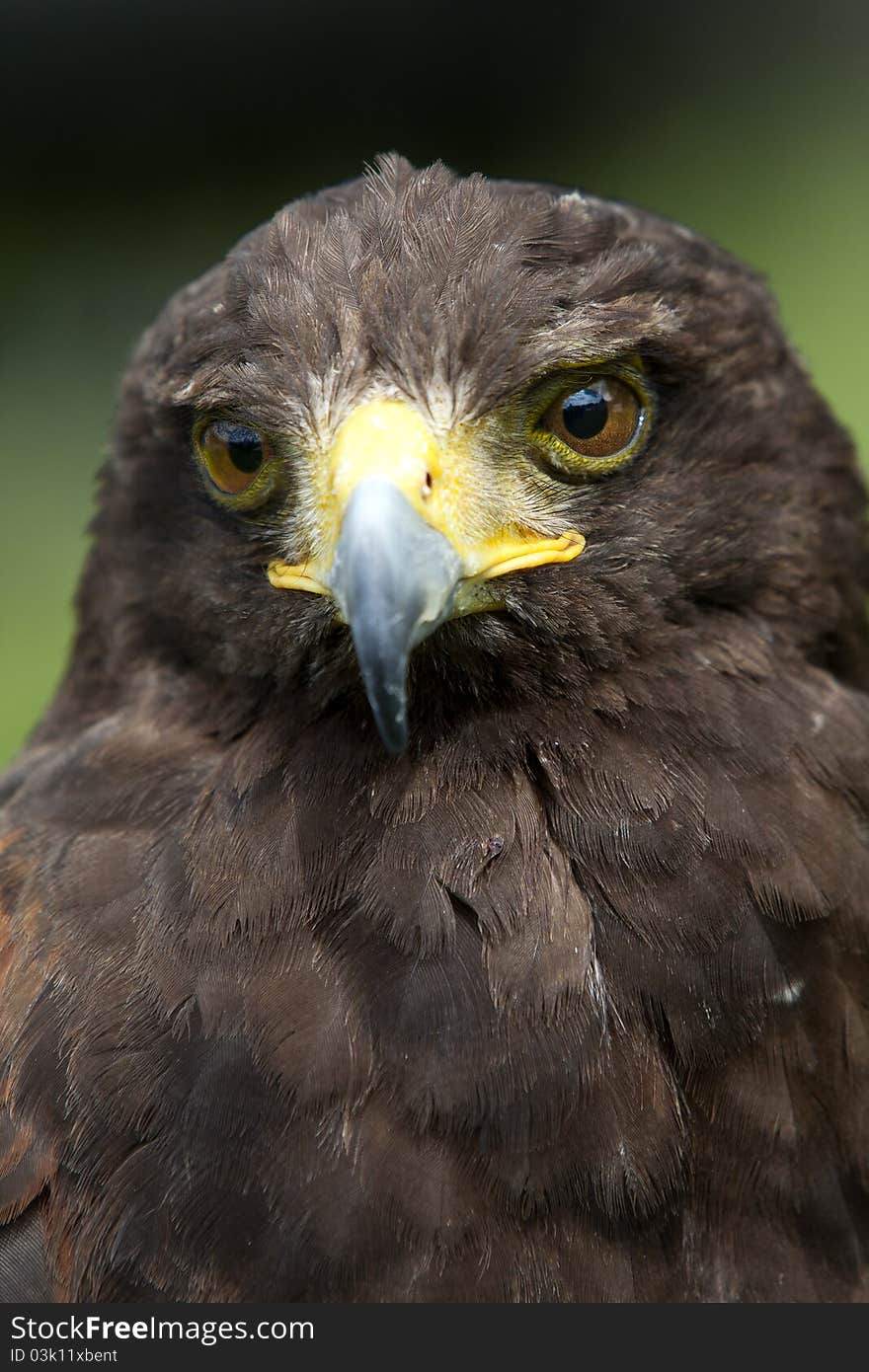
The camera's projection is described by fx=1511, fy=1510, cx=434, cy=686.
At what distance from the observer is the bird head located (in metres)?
2.21

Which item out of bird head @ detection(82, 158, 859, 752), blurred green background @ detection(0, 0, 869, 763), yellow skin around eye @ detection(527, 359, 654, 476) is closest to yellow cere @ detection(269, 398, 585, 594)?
bird head @ detection(82, 158, 859, 752)

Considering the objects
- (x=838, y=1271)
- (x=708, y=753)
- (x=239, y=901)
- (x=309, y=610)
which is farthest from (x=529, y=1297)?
(x=309, y=610)

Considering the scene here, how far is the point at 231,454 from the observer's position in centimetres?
238

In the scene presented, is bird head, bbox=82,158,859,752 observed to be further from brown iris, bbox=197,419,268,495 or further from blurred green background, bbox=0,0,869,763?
blurred green background, bbox=0,0,869,763

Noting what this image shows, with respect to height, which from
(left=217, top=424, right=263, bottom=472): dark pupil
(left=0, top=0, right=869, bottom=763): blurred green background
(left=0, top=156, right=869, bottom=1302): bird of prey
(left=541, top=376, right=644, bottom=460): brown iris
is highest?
(left=0, top=0, right=869, bottom=763): blurred green background

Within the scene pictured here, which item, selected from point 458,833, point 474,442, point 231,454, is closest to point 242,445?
point 231,454

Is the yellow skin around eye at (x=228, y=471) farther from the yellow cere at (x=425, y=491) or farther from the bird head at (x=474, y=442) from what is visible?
the yellow cere at (x=425, y=491)

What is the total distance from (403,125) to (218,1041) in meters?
6.36

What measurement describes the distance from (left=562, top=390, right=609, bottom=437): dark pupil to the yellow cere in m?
0.16

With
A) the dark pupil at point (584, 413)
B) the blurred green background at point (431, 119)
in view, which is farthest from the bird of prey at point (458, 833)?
the blurred green background at point (431, 119)

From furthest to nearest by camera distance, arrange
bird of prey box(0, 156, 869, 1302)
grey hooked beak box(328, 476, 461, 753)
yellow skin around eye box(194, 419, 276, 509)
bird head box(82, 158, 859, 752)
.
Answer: yellow skin around eye box(194, 419, 276, 509) < bird head box(82, 158, 859, 752) < bird of prey box(0, 156, 869, 1302) < grey hooked beak box(328, 476, 461, 753)

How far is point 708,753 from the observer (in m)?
2.31

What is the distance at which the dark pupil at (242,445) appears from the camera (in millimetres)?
2346

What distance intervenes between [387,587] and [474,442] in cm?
39
